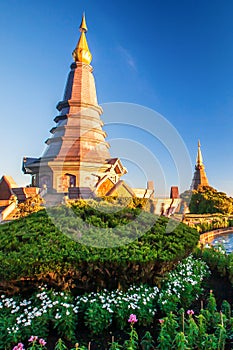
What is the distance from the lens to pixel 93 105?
22250mm

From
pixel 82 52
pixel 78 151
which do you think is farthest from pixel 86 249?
pixel 82 52

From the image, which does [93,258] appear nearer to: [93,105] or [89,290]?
[89,290]

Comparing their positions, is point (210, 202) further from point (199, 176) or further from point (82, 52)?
point (82, 52)

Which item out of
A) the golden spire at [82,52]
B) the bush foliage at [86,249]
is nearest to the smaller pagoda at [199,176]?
the golden spire at [82,52]

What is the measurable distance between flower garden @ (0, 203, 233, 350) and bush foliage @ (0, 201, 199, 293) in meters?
0.01

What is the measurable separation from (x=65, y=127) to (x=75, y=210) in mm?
17376

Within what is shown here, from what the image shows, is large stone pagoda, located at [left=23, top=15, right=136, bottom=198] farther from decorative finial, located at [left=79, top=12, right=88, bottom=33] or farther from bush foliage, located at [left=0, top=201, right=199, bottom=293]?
bush foliage, located at [left=0, top=201, right=199, bottom=293]

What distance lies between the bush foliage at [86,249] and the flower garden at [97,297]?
0.6 inches

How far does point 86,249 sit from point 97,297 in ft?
2.26

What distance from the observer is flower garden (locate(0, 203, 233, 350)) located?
2.80 meters

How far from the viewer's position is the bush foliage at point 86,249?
10.1 ft

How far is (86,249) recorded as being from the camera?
131 inches

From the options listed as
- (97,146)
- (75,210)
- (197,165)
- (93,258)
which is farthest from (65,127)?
(197,165)

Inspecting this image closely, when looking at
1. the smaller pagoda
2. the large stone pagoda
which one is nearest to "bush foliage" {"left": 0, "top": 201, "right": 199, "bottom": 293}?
the large stone pagoda
